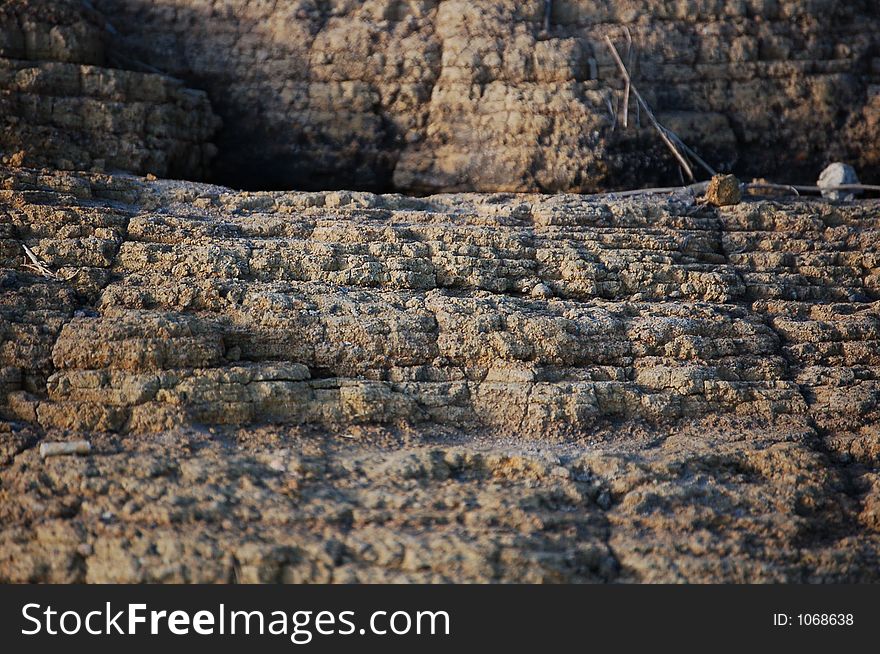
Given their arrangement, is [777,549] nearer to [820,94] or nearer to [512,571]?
[512,571]

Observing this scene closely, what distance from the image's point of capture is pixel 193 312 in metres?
4.79

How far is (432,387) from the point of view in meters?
4.75

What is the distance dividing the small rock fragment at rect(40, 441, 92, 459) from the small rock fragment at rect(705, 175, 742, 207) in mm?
4145

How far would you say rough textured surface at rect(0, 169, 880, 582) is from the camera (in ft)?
12.6

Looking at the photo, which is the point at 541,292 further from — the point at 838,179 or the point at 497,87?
the point at 838,179

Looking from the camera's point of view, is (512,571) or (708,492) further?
(708,492)

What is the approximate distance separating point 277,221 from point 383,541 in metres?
2.34

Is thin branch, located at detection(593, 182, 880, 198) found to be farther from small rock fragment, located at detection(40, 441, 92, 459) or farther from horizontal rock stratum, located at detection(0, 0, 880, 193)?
small rock fragment, located at detection(40, 441, 92, 459)

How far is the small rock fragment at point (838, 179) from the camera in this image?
6.78m

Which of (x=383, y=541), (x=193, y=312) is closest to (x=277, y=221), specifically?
(x=193, y=312)

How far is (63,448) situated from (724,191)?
169 inches

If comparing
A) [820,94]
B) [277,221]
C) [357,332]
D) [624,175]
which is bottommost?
[357,332]

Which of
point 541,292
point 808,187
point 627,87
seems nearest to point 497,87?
point 627,87

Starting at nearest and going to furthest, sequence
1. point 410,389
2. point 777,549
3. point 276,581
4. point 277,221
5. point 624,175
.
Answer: point 276,581
point 777,549
point 410,389
point 277,221
point 624,175
